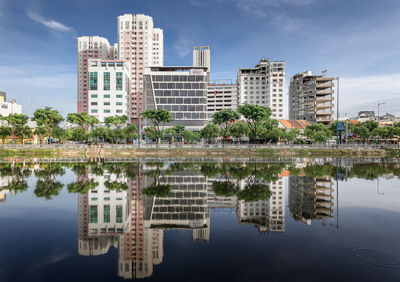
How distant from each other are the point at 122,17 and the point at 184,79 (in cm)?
6152

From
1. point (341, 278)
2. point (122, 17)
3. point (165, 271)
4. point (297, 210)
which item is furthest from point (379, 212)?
point (122, 17)

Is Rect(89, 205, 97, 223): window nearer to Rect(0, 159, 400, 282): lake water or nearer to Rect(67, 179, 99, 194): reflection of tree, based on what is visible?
Rect(0, 159, 400, 282): lake water

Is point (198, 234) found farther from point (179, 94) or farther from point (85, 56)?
point (85, 56)

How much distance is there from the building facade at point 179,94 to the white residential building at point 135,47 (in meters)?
26.5

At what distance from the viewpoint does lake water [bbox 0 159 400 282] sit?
7.43m

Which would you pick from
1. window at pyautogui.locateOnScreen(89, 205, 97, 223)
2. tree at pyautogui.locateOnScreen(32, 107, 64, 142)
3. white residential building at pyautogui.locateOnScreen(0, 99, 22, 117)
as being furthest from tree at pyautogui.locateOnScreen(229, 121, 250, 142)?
white residential building at pyautogui.locateOnScreen(0, 99, 22, 117)

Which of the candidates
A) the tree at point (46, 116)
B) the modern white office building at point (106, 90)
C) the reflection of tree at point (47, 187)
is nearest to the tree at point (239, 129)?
the tree at point (46, 116)

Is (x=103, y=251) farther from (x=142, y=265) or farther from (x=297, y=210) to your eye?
(x=297, y=210)

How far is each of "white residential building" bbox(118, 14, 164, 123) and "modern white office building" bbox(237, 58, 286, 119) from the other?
57.7 m

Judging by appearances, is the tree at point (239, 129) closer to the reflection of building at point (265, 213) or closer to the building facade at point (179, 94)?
the building facade at point (179, 94)

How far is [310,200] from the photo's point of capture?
1630 cm

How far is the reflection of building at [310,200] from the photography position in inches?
518

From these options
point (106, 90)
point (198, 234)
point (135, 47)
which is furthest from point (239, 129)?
point (135, 47)

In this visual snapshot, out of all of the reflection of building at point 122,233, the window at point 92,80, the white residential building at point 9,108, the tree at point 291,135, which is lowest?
the reflection of building at point 122,233
